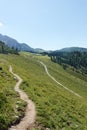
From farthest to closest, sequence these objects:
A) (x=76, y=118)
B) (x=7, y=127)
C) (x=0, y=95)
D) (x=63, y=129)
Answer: (x=76, y=118), (x=0, y=95), (x=63, y=129), (x=7, y=127)

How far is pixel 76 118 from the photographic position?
26812 millimetres

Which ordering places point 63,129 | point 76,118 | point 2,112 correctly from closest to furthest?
point 2,112, point 63,129, point 76,118

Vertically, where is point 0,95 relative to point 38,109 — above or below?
above

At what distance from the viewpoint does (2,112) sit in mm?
20469

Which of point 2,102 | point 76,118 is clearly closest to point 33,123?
point 2,102

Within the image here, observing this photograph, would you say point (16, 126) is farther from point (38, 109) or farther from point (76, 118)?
point (76, 118)

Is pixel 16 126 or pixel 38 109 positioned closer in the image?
pixel 16 126

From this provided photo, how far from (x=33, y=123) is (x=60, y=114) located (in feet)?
17.7

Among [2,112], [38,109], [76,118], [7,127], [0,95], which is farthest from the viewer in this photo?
[76,118]

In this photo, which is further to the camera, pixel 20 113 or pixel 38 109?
pixel 38 109

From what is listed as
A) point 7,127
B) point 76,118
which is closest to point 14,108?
point 7,127

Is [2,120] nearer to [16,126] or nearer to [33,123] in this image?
Result: [16,126]

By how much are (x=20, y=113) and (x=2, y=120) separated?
11.9 ft

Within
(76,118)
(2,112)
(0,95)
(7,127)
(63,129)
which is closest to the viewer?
(7,127)
